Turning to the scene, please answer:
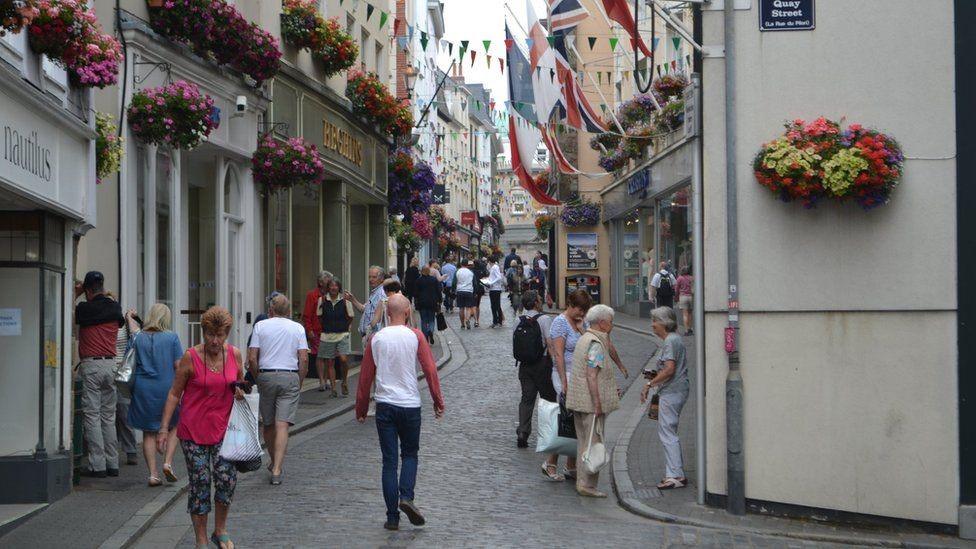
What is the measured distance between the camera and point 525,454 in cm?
1412

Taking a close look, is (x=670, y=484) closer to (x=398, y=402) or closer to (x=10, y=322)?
(x=398, y=402)

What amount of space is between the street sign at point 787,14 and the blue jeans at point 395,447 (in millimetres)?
4475

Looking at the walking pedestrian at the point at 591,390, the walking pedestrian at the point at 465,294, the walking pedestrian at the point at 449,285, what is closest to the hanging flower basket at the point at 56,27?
the walking pedestrian at the point at 591,390

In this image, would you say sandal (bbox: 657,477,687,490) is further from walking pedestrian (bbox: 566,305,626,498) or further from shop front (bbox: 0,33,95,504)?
shop front (bbox: 0,33,95,504)

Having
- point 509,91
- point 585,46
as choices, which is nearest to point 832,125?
point 509,91

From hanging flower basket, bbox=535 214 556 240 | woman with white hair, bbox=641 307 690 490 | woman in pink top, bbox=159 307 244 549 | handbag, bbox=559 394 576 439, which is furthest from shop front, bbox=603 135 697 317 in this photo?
woman in pink top, bbox=159 307 244 549

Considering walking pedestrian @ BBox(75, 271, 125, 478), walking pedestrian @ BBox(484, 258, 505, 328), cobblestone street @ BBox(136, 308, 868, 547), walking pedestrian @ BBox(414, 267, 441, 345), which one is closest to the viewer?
cobblestone street @ BBox(136, 308, 868, 547)

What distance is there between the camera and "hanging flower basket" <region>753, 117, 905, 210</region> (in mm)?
10258

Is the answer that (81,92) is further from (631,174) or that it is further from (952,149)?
(631,174)

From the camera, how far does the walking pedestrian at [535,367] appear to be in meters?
13.1

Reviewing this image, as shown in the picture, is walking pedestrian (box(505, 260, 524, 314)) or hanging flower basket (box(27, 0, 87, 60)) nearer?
hanging flower basket (box(27, 0, 87, 60))

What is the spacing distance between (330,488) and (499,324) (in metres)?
23.2

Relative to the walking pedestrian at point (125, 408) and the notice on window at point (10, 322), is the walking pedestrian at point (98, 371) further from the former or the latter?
the notice on window at point (10, 322)

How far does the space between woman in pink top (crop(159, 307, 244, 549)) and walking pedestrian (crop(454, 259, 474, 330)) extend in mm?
23560
